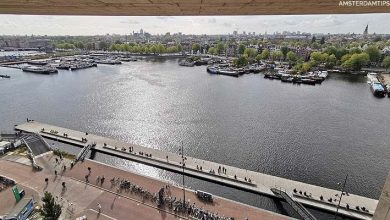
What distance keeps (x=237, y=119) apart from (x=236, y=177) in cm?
2109

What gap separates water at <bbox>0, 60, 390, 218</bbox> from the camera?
31734mm

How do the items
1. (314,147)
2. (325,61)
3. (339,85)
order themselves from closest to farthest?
(314,147) < (339,85) < (325,61)

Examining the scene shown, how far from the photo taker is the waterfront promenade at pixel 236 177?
920 inches

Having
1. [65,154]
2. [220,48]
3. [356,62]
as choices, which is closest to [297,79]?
[356,62]

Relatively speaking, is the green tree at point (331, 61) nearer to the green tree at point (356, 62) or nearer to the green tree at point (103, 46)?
the green tree at point (356, 62)

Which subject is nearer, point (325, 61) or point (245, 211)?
point (245, 211)

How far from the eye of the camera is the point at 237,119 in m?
47.6

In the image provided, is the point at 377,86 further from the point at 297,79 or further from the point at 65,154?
the point at 65,154

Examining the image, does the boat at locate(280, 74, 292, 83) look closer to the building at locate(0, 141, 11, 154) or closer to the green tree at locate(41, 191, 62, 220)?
the building at locate(0, 141, 11, 154)

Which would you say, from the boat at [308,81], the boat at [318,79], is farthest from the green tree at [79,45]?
the boat at [318,79]

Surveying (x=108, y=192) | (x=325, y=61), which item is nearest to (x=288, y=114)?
(x=108, y=192)

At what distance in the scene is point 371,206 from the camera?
23062mm

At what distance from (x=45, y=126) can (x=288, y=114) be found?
43.8 m

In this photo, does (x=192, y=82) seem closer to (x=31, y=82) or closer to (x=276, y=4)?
(x=31, y=82)
